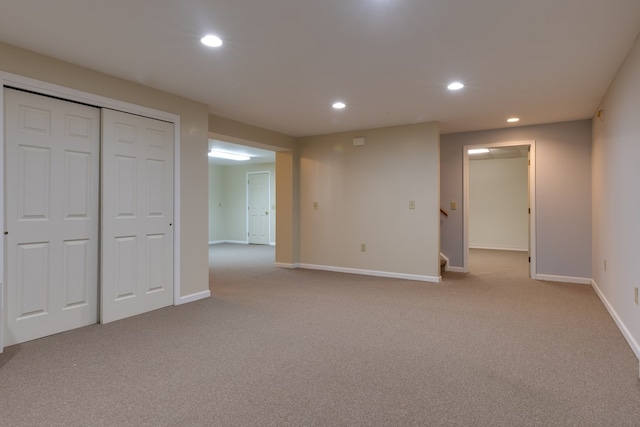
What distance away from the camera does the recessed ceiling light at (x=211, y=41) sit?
2629 millimetres

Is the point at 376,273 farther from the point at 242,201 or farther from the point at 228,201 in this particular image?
the point at 228,201

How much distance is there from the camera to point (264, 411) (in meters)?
1.92

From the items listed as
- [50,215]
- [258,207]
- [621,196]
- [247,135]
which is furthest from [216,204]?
[621,196]

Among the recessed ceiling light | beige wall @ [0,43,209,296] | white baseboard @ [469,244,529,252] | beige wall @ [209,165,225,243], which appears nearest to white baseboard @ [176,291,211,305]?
beige wall @ [0,43,209,296]

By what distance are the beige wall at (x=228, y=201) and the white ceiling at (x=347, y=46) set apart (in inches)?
252

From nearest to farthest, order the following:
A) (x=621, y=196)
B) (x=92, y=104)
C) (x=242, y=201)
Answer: (x=621, y=196)
(x=92, y=104)
(x=242, y=201)

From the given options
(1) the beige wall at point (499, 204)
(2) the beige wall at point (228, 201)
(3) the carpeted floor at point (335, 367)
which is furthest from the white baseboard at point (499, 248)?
(2) the beige wall at point (228, 201)

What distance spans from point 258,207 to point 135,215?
6.72 meters

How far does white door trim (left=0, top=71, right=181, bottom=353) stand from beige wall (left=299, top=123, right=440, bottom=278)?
2.72m

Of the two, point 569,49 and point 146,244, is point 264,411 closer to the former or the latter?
point 146,244

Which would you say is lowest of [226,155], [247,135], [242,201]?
[242,201]

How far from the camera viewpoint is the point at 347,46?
2.76 m

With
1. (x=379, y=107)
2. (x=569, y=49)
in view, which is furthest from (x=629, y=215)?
(x=379, y=107)

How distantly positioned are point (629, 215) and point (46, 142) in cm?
461
